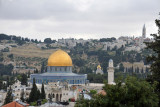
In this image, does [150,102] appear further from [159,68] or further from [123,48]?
[123,48]

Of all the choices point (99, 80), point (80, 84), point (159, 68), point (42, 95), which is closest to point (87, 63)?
point (99, 80)

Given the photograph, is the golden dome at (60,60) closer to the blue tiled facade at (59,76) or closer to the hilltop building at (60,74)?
the hilltop building at (60,74)

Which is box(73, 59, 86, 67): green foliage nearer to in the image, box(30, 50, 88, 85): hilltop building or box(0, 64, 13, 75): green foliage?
box(0, 64, 13, 75): green foliage

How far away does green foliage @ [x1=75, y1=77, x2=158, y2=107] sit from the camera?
20.3m

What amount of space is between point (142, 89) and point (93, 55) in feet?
430

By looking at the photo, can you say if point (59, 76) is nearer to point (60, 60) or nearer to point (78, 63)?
point (60, 60)

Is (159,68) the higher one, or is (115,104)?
(159,68)

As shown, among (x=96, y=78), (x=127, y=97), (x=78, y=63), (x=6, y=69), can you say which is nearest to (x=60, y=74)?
(x=96, y=78)

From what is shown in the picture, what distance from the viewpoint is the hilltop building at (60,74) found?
7688cm

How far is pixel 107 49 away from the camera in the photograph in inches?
6107

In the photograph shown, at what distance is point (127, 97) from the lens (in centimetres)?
2055

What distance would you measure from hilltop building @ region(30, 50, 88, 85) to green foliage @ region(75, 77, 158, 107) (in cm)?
5543

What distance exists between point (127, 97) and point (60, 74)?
190 ft

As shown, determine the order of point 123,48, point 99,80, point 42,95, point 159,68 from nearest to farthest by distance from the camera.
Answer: point 159,68 → point 42,95 → point 99,80 → point 123,48
